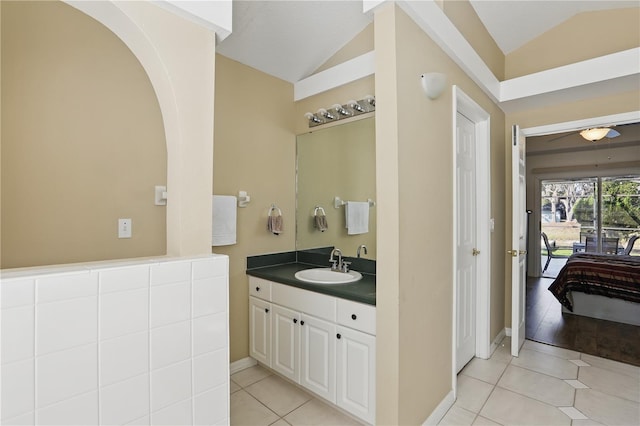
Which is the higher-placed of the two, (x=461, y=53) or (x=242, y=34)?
(x=242, y=34)

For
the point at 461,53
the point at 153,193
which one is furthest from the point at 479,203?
the point at 153,193

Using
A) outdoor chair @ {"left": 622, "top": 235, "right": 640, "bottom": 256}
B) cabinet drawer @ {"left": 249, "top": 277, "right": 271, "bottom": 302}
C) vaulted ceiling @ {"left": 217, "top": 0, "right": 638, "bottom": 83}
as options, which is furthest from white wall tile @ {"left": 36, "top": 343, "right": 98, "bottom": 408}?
outdoor chair @ {"left": 622, "top": 235, "right": 640, "bottom": 256}

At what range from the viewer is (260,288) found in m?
2.59

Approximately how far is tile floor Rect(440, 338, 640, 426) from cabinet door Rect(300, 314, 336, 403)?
751mm

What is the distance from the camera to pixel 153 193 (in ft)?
6.97

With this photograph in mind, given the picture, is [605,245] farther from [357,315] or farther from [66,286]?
[66,286]

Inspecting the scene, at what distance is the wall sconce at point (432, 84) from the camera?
188 cm

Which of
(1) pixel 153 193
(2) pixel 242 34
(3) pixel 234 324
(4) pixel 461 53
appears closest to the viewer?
(1) pixel 153 193

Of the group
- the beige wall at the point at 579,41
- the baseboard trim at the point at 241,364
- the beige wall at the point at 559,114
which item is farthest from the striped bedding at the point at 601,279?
the baseboard trim at the point at 241,364

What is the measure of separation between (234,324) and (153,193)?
120cm

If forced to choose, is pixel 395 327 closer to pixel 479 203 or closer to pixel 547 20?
pixel 479 203

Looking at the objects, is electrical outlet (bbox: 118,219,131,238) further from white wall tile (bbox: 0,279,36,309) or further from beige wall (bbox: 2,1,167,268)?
white wall tile (bbox: 0,279,36,309)

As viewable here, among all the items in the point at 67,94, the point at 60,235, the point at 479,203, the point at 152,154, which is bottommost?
the point at 60,235

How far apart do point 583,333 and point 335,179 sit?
3.05m
